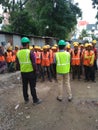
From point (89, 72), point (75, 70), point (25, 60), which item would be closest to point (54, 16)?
point (75, 70)

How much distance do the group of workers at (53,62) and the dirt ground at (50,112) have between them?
0.45 metres

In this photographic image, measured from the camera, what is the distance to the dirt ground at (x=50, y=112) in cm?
638

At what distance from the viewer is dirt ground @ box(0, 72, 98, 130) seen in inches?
251

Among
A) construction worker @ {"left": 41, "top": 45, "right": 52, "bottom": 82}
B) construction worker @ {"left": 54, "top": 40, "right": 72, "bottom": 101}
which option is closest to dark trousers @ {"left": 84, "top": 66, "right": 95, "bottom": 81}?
construction worker @ {"left": 41, "top": 45, "right": 52, "bottom": 82}

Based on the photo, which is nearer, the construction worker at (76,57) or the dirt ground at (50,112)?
the dirt ground at (50,112)

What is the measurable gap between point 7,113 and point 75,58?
577 centimetres

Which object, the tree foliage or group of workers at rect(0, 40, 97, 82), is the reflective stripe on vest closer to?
group of workers at rect(0, 40, 97, 82)

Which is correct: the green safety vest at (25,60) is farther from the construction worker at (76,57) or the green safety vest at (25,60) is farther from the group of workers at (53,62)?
the construction worker at (76,57)

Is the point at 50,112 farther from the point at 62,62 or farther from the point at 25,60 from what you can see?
the point at 62,62

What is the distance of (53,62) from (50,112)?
3.69 meters

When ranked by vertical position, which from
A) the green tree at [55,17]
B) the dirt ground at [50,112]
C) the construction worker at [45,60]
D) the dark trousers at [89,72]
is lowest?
the dirt ground at [50,112]

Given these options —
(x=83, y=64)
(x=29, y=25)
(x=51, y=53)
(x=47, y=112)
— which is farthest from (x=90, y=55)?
(x=29, y=25)

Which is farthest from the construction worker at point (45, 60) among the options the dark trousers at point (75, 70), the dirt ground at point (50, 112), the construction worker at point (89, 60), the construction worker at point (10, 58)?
the construction worker at point (10, 58)

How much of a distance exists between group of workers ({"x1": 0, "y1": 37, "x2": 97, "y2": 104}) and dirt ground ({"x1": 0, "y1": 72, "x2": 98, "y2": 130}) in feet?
1.48
